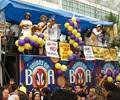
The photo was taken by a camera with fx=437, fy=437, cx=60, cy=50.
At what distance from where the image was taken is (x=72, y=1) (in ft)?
162

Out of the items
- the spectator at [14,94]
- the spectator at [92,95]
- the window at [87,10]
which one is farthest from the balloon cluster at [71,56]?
the window at [87,10]

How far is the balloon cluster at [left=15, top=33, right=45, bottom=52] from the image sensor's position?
1188cm

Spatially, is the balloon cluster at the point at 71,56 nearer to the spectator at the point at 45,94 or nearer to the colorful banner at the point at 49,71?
the colorful banner at the point at 49,71

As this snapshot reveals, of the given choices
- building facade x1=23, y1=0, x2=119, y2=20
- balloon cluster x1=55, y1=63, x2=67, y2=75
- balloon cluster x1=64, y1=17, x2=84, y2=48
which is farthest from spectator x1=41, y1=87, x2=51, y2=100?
building facade x1=23, y1=0, x2=119, y2=20

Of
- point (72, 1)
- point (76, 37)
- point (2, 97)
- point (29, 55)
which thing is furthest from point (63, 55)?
point (72, 1)

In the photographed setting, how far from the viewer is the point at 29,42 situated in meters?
12.0

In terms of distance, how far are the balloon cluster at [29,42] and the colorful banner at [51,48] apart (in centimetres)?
53

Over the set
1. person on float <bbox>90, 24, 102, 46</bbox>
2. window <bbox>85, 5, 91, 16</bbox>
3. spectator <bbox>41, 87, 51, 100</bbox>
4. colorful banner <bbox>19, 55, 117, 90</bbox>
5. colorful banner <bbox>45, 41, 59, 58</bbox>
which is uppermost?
window <bbox>85, 5, 91, 16</bbox>

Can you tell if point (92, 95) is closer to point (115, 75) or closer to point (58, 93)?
point (115, 75)

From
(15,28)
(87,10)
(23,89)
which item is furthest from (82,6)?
(23,89)

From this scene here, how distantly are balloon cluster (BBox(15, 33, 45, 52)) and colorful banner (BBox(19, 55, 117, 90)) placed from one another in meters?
0.28

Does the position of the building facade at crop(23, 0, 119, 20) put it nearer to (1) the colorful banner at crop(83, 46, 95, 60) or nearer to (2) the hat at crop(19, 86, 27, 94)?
(1) the colorful banner at crop(83, 46, 95, 60)

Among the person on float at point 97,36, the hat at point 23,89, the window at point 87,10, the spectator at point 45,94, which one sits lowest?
the spectator at point 45,94

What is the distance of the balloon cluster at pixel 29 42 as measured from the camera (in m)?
11.9
